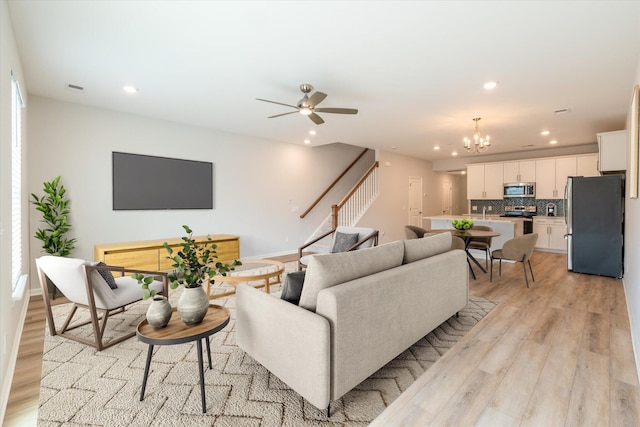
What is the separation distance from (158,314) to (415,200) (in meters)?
8.66

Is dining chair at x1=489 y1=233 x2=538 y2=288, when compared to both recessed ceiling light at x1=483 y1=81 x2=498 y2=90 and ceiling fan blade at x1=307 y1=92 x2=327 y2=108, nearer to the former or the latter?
recessed ceiling light at x1=483 y1=81 x2=498 y2=90

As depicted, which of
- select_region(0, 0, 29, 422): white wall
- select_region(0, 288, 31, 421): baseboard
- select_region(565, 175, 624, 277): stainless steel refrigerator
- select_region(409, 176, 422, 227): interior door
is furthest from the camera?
select_region(409, 176, 422, 227): interior door

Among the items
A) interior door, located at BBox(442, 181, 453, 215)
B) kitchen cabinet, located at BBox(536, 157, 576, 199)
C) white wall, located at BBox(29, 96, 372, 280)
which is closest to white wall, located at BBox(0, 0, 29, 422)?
white wall, located at BBox(29, 96, 372, 280)

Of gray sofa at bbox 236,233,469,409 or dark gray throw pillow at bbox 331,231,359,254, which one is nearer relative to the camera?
gray sofa at bbox 236,233,469,409

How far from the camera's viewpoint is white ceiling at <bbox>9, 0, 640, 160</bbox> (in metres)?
2.30

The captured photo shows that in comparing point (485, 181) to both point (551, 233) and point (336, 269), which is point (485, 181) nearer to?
point (551, 233)

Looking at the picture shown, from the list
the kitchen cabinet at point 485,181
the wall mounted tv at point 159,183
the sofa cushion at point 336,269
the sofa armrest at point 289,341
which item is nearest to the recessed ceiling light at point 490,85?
the sofa cushion at point 336,269

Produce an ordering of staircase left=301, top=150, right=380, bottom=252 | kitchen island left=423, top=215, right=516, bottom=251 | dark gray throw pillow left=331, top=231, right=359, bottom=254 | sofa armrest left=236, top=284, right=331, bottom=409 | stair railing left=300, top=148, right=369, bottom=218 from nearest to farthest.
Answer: sofa armrest left=236, top=284, right=331, bottom=409 → dark gray throw pillow left=331, top=231, right=359, bottom=254 → kitchen island left=423, top=215, right=516, bottom=251 → staircase left=301, top=150, right=380, bottom=252 → stair railing left=300, top=148, right=369, bottom=218

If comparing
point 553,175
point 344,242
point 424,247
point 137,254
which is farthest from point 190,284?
point 553,175

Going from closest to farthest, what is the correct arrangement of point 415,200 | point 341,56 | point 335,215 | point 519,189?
point 341,56
point 335,215
point 519,189
point 415,200

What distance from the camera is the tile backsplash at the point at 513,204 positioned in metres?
7.65

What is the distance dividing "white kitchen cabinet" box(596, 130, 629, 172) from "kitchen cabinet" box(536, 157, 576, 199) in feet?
8.20

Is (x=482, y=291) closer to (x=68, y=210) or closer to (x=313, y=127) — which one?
(x=313, y=127)

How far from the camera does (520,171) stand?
25.9ft
